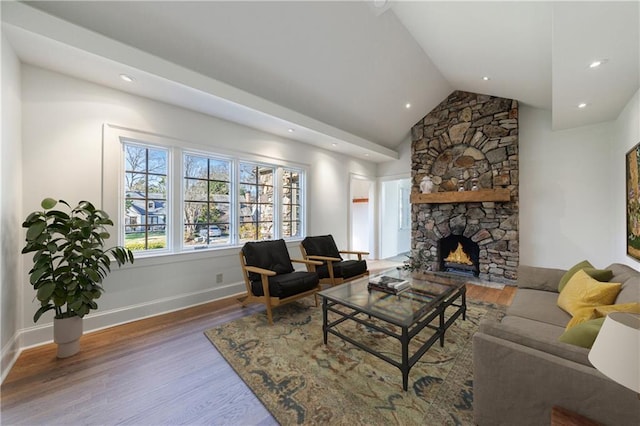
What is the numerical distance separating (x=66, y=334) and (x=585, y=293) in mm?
4218

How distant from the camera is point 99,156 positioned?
8.74 ft

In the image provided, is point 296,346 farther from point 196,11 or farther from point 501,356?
point 196,11

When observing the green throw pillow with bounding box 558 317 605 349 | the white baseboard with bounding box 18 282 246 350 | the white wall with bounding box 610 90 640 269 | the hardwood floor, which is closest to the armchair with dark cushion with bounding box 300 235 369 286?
the white baseboard with bounding box 18 282 246 350

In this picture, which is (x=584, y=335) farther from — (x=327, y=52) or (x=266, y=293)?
(x=327, y=52)

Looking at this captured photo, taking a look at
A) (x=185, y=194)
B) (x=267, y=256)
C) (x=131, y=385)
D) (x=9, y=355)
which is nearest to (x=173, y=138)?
(x=185, y=194)

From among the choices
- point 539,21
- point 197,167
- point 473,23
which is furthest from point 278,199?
point 539,21

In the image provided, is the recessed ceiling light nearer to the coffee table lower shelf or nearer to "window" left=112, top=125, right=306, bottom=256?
the coffee table lower shelf

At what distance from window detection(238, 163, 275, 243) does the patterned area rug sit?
1.66 m

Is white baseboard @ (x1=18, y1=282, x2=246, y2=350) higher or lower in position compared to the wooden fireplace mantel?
lower

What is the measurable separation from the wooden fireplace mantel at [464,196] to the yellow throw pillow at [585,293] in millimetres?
2581

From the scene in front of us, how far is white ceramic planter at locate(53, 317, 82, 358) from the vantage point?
2.13 metres

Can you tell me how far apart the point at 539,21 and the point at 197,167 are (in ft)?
14.0

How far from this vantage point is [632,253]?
2758 millimetres

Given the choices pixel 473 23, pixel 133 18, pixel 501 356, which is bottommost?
pixel 501 356
